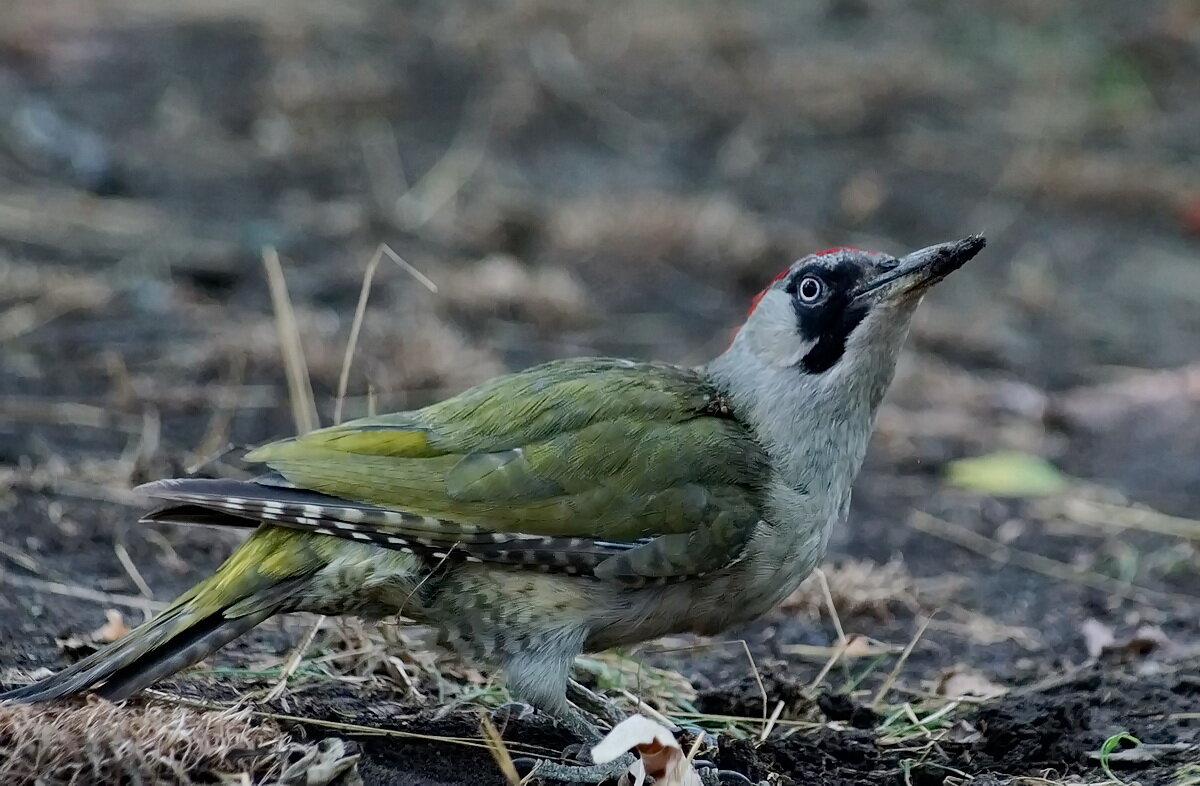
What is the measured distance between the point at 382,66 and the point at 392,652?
25.9 ft

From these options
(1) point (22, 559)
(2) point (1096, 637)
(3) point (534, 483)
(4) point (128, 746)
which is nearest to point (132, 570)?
(1) point (22, 559)

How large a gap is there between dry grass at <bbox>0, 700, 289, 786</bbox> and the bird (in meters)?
0.29

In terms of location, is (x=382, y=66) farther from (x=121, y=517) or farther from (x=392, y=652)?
(x=392, y=652)

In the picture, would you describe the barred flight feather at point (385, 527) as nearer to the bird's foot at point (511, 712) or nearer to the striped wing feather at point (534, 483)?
the striped wing feather at point (534, 483)

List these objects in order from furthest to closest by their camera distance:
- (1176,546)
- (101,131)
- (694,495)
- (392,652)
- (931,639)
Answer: (101,131)
(1176,546)
(931,639)
(392,652)
(694,495)

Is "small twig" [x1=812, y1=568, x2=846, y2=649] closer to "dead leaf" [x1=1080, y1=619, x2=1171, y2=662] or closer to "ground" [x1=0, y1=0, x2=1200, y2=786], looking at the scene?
"ground" [x1=0, y1=0, x2=1200, y2=786]

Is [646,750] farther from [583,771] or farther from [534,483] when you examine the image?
[534,483]

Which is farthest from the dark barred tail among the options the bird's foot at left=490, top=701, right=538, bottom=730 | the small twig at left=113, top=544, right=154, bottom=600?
the small twig at left=113, top=544, right=154, bottom=600

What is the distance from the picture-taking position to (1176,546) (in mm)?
5895

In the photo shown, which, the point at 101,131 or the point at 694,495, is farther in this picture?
the point at 101,131

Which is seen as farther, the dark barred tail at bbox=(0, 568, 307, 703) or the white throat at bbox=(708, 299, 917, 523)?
the white throat at bbox=(708, 299, 917, 523)

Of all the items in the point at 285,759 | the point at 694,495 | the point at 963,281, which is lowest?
the point at 963,281

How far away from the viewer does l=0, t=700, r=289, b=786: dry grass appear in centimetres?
284

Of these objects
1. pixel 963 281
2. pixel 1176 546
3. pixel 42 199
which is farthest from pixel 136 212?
pixel 1176 546
